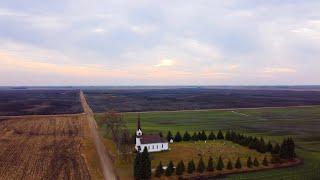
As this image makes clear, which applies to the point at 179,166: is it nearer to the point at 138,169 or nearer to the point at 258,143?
the point at 138,169

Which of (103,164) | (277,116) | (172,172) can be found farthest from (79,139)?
(277,116)

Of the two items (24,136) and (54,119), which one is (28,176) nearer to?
(24,136)

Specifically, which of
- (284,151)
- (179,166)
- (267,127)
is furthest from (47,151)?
(267,127)

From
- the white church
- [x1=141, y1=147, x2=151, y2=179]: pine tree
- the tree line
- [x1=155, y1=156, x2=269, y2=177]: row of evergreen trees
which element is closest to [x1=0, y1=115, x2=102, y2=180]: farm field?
the tree line

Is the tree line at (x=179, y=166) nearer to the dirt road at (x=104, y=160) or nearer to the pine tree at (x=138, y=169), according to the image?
the pine tree at (x=138, y=169)

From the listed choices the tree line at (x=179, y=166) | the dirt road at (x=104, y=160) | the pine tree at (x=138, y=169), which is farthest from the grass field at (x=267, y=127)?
the dirt road at (x=104, y=160)

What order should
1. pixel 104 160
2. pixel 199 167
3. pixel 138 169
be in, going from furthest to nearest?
pixel 104 160 < pixel 199 167 < pixel 138 169
